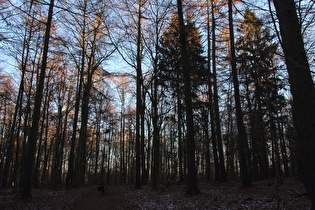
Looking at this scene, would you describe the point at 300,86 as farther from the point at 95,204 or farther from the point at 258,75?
the point at 95,204

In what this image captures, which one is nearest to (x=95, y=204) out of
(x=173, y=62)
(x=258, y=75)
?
(x=258, y=75)

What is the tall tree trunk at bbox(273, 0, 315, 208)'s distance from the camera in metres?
3.01

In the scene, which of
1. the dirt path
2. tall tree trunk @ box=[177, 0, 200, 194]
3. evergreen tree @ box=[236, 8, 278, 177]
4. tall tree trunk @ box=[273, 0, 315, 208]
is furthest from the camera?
tall tree trunk @ box=[177, 0, 200, 194]

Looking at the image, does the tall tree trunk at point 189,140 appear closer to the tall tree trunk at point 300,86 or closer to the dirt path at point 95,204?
the dirt path at point 95,204

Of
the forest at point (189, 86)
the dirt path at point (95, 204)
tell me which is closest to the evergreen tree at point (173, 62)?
the forest at point (189, 86)

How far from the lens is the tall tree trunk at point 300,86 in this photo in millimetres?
3006

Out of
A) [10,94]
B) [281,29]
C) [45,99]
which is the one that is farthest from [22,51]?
[281,29]

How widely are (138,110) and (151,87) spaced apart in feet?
7.24

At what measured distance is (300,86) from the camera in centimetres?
321

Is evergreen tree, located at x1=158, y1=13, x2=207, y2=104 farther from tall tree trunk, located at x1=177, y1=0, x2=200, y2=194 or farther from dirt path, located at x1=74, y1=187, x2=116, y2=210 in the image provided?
dirt path, located at x1=74, y1=187, x2=116, y2=210

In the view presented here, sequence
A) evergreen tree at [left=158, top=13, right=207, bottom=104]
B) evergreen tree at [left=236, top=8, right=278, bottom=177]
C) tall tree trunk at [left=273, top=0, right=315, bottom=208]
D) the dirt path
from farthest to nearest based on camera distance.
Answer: evergreen tree at [left=158, top=13, right=207, bottom=104] < the dirt path < evergreen tree at [left=236, top=8, right=278, bottom=177] < tall tree trunk at [left=273, top=0, right=315, bottom=208]

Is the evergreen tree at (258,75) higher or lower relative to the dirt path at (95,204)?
higher

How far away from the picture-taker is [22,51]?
41.2 feet

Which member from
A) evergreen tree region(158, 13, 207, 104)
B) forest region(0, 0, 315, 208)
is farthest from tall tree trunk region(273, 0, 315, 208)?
evergreen tree region(158, 13, 207, 104)
